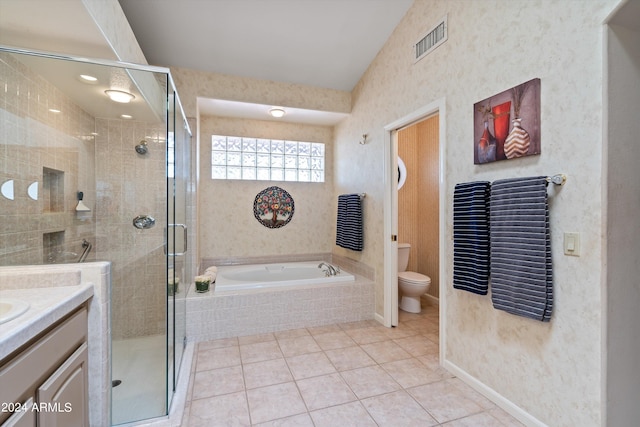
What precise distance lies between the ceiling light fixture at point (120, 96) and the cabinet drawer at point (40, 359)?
63.8 inches

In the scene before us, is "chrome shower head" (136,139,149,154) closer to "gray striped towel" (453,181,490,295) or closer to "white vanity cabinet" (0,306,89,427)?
"white vanity cabinet" (0,306,89,427)

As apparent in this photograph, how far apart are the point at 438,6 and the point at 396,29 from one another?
1.96 feet

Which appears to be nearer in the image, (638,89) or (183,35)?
(638,89)

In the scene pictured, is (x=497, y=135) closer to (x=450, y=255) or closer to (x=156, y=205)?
(x=450, y=255)

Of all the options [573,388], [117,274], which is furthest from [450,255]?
[117,274]

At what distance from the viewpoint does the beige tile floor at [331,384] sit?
1687 millimetres

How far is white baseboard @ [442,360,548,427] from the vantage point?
161 centimetres

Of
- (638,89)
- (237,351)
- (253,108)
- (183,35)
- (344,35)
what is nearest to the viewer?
(638,89)

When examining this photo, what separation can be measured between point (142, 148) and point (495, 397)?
325cm

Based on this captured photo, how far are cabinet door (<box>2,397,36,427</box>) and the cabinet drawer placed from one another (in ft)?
0.13

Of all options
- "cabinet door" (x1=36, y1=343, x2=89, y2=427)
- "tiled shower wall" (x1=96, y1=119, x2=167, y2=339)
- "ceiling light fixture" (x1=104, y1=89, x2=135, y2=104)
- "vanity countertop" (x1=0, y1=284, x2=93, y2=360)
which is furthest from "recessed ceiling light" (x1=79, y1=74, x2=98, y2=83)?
"cabinet door" (x1=36, y1=343, x2=89, y2=427)

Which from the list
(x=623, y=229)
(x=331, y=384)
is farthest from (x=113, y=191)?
(x=623, y=229)

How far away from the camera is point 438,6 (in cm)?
227

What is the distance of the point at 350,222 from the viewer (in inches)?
140
